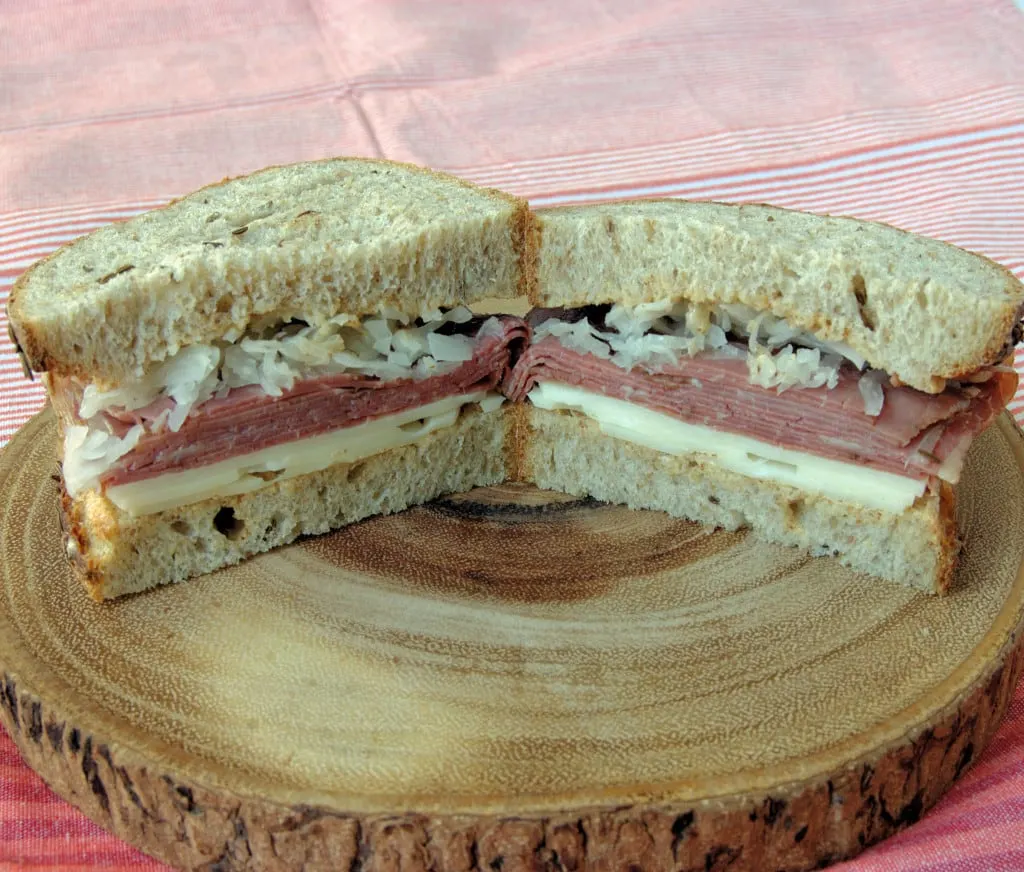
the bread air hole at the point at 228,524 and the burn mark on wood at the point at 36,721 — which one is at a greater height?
the bread air hole at the point at 228,524

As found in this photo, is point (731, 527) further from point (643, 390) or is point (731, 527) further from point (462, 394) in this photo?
point (462, 394)

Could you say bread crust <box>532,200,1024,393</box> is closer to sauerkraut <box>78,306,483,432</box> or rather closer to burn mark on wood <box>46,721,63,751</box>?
sauerkraut <box>78,306,483,432</box>

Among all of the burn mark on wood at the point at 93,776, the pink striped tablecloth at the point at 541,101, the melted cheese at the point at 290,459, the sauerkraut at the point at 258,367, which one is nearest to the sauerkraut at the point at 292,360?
the sauerkraut at the point at 258,367

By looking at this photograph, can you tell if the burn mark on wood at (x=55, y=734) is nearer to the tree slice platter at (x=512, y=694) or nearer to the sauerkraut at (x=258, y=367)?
the tree slice platter at (x=512, y=694)

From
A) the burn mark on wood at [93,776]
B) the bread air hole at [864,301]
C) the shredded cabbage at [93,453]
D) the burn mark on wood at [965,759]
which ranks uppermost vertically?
the bread air hole at [864,301]

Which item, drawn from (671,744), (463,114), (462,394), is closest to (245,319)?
(462,394)

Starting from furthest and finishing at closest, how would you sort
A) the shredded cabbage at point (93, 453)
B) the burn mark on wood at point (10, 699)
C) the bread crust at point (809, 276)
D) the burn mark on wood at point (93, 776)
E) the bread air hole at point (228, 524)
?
1. the bread air hole at point (228, 524)
2. the shredded cabbage at point (93, 453)
3. the bread crust at point (809, 276)
4. the burn mark on wood at point (10, 699)
5. the burn mark on wood at point (93, 776)

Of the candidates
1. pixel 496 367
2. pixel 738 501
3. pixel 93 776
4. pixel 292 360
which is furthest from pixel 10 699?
pixel 738 501
